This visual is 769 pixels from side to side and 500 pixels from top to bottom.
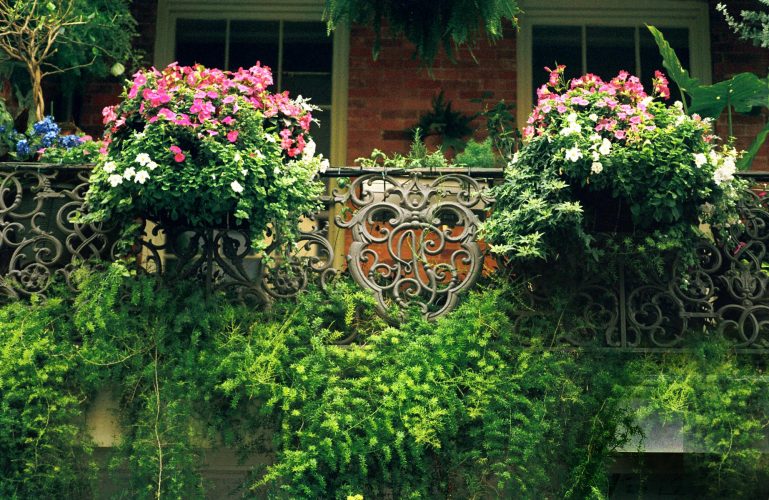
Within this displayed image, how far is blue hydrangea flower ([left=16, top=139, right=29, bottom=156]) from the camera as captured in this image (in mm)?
6617

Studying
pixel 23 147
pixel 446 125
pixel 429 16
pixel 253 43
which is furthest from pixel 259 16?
pixel 23 147

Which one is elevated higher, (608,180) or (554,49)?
(554,49)

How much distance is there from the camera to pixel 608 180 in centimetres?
597

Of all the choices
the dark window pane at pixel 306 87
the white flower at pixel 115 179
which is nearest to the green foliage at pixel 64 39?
the dark window pane at pixel 306 87

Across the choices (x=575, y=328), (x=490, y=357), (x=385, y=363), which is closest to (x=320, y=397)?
(x=385, y=363)

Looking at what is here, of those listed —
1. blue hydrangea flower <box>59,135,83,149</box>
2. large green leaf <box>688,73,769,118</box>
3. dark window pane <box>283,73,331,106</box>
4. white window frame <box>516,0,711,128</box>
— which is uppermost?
white window frame <box>516,0,711,128</box>

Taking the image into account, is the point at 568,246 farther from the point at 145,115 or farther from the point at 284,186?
the point at 145,115

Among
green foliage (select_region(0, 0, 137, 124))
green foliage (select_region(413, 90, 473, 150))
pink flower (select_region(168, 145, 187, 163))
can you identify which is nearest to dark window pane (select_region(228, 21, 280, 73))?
green foliage (select_region(0, 0, 137, 124))

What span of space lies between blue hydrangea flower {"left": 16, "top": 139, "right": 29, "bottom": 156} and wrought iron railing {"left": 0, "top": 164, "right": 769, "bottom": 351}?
0.77ft

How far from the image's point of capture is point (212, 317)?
6.07m

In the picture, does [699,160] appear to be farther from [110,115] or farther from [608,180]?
[110,115]

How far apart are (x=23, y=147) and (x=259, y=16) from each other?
3.14 m

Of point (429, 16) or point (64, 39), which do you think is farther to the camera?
point (64, 39)

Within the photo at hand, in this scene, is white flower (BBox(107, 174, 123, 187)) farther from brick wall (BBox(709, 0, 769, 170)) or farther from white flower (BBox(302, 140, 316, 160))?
brick wall (BBox(709, 0, 769, 170))
